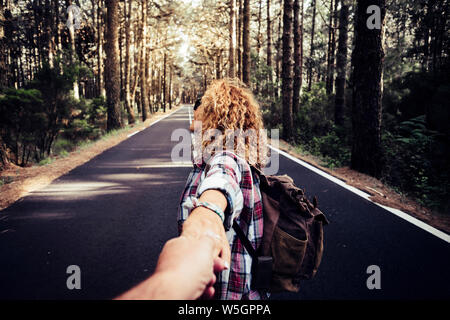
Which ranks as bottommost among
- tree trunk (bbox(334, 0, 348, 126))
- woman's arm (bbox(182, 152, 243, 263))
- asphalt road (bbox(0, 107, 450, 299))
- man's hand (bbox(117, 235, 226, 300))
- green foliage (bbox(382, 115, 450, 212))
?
asphalt road (bbox(0, 107, 450, 299))

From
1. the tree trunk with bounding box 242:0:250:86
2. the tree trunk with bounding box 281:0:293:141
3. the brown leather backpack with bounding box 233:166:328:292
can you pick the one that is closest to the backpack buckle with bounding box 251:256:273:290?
the brown leather backpack with bounding box 233:166:328:292

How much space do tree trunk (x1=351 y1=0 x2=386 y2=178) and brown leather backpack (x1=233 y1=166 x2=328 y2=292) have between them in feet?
23.0

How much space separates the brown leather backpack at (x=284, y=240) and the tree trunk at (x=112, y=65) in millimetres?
18390

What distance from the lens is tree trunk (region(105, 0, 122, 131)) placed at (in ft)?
57.3

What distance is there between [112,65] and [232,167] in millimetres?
18732

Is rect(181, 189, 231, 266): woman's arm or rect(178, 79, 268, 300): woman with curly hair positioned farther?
rect(178, 79, 268, 300): woman with curly hair

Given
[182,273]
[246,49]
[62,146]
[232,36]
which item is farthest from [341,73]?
[182,273]

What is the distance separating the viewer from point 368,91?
26.2 feet

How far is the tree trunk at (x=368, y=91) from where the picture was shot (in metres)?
7.82

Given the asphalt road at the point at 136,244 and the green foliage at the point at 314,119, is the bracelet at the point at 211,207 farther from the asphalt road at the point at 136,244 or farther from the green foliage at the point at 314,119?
the green foliage at the point at 314,119

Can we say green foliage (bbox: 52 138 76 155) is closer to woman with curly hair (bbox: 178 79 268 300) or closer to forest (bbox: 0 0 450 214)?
forest (bbox: 0 0 450 214)

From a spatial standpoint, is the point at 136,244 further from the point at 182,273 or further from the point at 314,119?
the point at 314,119
